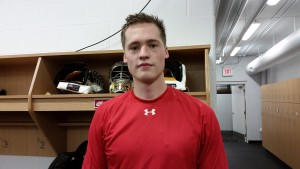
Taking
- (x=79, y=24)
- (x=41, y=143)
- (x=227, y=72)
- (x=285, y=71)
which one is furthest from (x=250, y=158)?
(x=79, y=24)

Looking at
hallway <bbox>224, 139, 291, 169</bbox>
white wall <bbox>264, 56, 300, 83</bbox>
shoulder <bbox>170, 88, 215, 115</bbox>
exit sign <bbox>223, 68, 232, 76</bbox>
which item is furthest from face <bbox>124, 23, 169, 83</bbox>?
exit sign <bbox>223, 68, 232, 76</bbox>

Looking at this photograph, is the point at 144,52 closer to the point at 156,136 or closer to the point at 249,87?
the point at 156,136

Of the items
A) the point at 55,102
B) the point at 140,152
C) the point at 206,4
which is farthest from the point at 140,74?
the point at 206,4

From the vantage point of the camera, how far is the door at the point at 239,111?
8195 mm

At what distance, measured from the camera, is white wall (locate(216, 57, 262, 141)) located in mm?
8000

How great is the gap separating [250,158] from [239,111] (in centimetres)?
303

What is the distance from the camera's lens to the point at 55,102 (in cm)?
172

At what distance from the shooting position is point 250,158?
5.86 meters

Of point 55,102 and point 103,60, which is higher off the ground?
point 103,60

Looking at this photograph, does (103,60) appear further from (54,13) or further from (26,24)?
(26,24)

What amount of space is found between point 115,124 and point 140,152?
7.0 inches

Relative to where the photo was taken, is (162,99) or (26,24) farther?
(26,24)

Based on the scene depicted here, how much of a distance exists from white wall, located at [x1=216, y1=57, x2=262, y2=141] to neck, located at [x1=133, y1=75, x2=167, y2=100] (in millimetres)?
7290

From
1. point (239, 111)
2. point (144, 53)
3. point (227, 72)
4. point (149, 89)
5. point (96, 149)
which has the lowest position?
point (239, 111)
